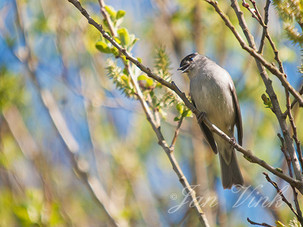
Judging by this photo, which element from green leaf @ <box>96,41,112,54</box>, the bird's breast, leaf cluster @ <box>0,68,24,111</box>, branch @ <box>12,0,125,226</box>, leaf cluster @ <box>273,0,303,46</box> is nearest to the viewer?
leaf cluster @ <box>273,0,303,46</box>

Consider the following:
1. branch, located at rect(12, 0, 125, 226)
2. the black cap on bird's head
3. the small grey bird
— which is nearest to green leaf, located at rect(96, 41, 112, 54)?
branch, located at rect(12, 0, 125, 226)

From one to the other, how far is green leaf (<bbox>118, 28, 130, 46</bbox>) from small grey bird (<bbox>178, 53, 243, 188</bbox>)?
1.60 m

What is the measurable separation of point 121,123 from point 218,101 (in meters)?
2.47

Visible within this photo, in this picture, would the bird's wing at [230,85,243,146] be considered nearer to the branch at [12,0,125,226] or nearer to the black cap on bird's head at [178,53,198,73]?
the black cap on bird's head at [178,53,198,73]

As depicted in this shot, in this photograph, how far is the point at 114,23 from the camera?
3.47 meters

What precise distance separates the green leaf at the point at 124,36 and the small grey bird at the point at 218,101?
1596 millimetres

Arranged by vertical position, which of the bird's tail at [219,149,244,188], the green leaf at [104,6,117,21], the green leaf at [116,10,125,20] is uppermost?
the green leaf at [104,6,117,21]

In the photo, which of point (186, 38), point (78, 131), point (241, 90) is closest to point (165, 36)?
point (186, 38)

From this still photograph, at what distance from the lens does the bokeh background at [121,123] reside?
5031 millimetres

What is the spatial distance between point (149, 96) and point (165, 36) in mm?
3171

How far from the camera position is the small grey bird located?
4684 mm

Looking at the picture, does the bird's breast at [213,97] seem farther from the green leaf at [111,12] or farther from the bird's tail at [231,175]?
the green leaf at [111,12]

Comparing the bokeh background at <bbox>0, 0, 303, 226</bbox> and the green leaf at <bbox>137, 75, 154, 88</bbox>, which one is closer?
the green leaf at <bbox>137, 75, 154, 88</bbox>

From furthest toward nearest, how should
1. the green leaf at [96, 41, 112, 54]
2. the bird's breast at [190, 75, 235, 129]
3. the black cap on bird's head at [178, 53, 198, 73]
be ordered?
the black cap on bird's head at [178, 53, 198, 73] < the bird's breast at [190, 75, 235, 129] < the green leaf at [96, 41, 112, 54]
